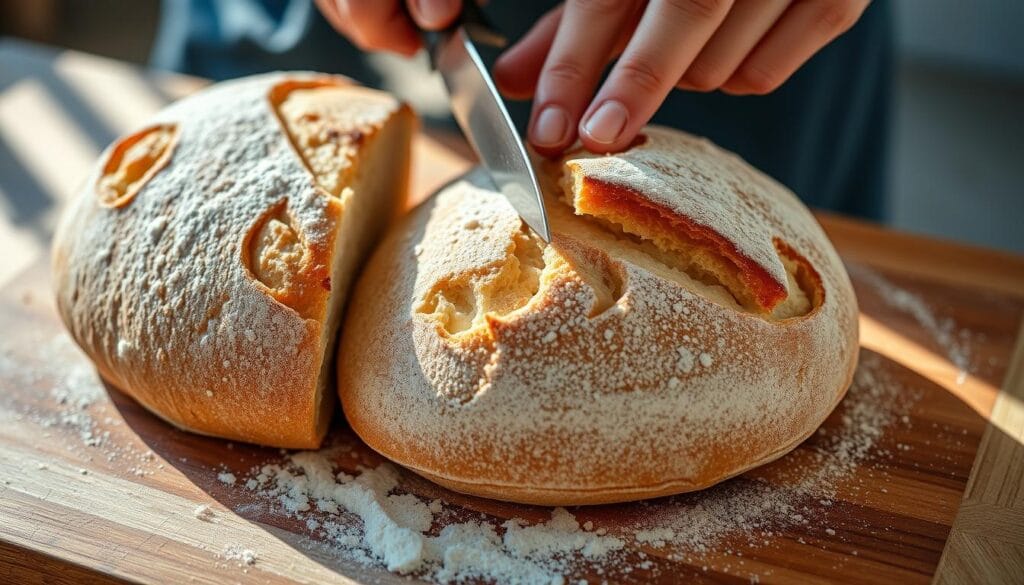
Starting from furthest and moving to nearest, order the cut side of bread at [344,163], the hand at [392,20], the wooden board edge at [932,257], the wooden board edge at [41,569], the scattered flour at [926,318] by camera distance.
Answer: the wooden board edge at [932,257]
the scattered flour at [926,318]
the hand at [392,20]
the cut side of bread at [344,163]
the wooden board edge at [41,569]

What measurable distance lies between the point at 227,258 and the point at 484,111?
16.8 inches

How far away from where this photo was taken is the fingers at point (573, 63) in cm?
136

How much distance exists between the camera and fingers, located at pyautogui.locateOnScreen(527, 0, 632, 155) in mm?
1362

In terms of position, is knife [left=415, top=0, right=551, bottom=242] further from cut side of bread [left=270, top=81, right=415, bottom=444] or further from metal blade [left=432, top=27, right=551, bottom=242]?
cut side of bread [left=270, top=81, right=415, bottom=444]

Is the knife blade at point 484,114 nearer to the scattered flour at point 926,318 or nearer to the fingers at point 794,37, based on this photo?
the fingers at point 794,37

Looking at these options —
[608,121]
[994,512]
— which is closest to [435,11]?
[608,121]

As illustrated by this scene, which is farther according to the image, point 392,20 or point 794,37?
point 392,20

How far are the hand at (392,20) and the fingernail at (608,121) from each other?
343 mm

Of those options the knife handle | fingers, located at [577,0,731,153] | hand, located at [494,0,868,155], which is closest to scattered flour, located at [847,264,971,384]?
hand, located at [494,0,868,155]

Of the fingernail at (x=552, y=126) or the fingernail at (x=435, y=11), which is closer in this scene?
the fingernail at (x=552, y=126)

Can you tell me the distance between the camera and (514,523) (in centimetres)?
125

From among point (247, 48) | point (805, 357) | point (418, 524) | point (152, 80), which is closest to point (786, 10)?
point (805, 357)

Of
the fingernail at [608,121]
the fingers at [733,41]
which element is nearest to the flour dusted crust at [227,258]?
the fingernail at [608,121]

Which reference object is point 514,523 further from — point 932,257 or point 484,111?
point 932,257
